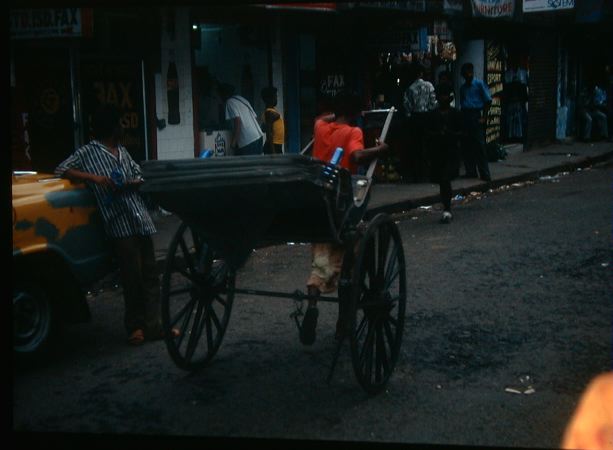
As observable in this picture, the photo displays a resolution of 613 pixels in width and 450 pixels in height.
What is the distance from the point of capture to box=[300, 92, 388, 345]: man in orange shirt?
6.15m

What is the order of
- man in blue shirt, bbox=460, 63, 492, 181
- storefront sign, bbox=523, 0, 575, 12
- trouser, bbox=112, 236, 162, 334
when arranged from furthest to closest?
storefront sign, bbox=523, 0, 575, 12 < man in blue shirt, bbox=460, 63, 492, 181 < trouser, bbox=112, 236, 162, 334

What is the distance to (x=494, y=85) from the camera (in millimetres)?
22484

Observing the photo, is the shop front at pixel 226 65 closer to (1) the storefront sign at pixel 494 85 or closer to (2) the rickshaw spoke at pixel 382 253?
(1) the storefront sign at pixel 494 85

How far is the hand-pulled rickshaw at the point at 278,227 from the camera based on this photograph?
494 cm

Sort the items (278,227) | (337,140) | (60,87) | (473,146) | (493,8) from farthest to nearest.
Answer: (493,8)
(473,146)
(60,87)
(337,140)
(278,227)

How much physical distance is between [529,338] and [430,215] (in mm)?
6606

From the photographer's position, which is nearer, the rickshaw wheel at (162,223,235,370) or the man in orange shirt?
the rickshaw wheel at (162,223,235,370)

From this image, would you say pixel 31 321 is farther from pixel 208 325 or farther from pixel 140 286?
pixel 208 325

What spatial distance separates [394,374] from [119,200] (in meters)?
2.26

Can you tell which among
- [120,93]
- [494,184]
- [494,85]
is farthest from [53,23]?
[494,85]

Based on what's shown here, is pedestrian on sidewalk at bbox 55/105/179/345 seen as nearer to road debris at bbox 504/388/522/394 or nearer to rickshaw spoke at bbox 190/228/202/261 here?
rickshaw spoke at bbox 190/228/202/261

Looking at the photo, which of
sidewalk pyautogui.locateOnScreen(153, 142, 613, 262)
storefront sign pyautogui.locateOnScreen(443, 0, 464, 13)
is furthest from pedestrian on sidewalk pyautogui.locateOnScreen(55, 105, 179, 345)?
storefront sign pyautogui.locateOnScreen(443, 0, 464, 13)

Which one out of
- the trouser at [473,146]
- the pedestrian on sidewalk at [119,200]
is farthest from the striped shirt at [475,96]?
the pedestrian on sidewalk at [119,200]

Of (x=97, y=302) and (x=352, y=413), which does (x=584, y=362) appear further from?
(x=97, y=302)
